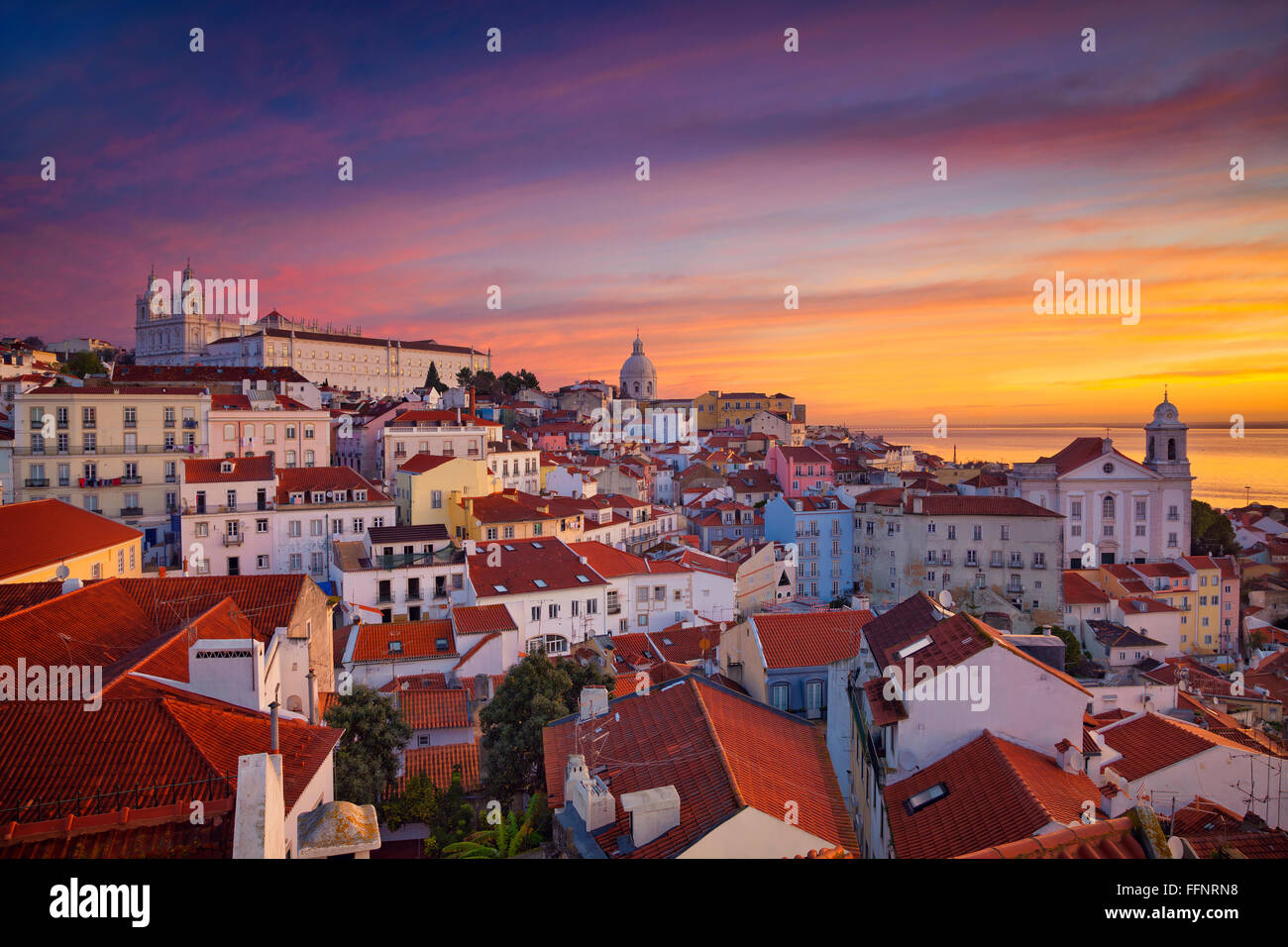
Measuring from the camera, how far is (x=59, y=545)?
12.5 meters

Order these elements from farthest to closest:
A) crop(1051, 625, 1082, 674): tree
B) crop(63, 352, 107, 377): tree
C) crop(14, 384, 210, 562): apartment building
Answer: crop(63, 352, 107, 377): tree
crop(14, 384, 210, 562): apartment building
crop(1051, 625, 1082, 674): tree

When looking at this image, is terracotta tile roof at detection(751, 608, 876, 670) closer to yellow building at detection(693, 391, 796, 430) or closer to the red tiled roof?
the red tiled roof

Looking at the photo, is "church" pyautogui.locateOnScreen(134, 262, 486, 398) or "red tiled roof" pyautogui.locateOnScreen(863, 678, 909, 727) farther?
"church" pyautogui.locateOnScreen(134, 262, 486, 398)

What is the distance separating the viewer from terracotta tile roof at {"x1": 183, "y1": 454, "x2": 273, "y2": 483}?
20.2 meters

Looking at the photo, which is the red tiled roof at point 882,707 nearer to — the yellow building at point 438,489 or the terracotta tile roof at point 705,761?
the terracotta tile roof at point 705,761

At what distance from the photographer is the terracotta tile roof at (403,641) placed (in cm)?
1404

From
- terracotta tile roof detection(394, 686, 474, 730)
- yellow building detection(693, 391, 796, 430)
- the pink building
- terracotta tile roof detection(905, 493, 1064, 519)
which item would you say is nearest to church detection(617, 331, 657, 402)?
yellow building detection(693, 391, 796, 430)

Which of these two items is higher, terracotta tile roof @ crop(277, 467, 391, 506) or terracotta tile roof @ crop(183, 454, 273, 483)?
terracotta tile roof @ crop(183, 454, 273, 483)

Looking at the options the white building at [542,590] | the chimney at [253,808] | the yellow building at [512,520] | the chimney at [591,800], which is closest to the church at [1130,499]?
the yellow building at [512,520]

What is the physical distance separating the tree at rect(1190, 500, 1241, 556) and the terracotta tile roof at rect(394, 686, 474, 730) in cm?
3326

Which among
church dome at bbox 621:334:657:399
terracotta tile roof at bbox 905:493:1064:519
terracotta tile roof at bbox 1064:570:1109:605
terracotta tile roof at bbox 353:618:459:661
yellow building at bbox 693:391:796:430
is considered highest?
church dome at bbox 621:334:657:399

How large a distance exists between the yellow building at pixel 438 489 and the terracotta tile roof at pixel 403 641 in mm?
7695
